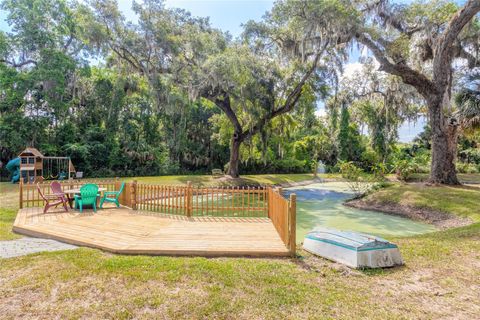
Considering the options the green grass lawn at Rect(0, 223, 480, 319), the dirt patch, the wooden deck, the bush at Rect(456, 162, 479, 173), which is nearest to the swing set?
the wooden deck

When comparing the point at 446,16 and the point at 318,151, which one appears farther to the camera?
the point at 318,151

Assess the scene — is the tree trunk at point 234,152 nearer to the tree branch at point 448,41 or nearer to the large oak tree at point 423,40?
the large oak tree at point 423,40

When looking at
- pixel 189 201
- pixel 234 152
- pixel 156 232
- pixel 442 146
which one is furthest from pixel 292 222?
pixel 234 152

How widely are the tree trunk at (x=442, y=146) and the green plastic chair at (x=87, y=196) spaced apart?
1233 cm

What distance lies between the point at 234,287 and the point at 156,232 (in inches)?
101

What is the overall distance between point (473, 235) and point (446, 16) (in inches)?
406

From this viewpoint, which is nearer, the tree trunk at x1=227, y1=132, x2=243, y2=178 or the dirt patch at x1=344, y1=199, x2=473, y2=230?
the dirt patch at x1=344, y1=199, x2=473, y2=230

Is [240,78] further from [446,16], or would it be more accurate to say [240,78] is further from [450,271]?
[450,271]

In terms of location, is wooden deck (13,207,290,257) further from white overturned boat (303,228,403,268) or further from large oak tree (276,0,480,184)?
large oak tree (276,0,480,184)

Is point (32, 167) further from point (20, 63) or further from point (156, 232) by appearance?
point (156, 232)

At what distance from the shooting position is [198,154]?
23.5 m

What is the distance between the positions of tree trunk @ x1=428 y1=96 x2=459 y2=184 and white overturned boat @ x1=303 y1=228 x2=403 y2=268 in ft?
30.6

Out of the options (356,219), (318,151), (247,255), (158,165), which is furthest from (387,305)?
(318,151)

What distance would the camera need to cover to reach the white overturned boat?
145 inches
